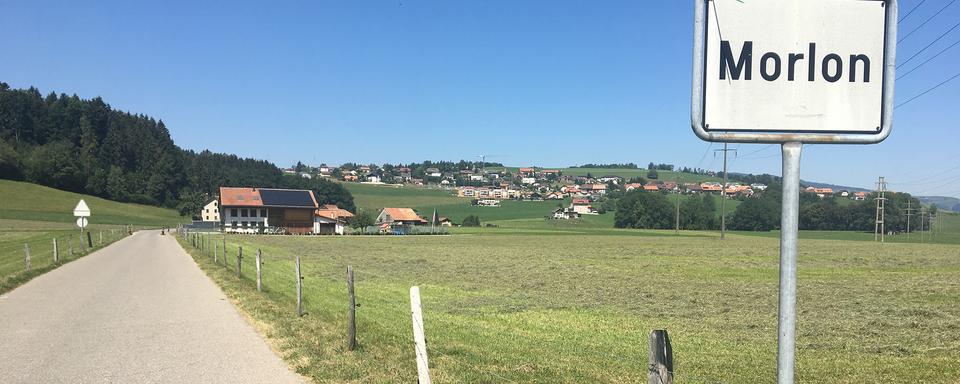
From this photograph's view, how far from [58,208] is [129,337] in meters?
134

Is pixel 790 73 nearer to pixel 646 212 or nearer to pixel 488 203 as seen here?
pixel 646 212

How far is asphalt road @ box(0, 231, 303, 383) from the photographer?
8.38 meters

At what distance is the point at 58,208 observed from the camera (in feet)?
400

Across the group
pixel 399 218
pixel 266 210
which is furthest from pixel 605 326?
pixel 399 218

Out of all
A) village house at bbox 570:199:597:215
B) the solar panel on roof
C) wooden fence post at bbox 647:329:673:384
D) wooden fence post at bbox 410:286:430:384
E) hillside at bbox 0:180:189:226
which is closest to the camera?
wooden fence post at bbox 647:329:673:384

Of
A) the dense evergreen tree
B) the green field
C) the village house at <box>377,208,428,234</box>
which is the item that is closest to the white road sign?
the green field

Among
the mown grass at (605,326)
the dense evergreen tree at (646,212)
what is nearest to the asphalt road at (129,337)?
the mown grass at (605,326)

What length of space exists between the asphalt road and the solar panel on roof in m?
105

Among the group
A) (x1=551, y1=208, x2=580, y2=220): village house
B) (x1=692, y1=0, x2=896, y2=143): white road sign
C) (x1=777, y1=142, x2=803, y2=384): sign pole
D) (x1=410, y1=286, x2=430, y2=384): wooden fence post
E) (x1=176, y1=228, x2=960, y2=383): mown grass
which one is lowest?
(x1=551, y1=208, x2=580, y2=220): village house

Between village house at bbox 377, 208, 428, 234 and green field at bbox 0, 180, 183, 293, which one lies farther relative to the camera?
village house at bbox 377, 208, 428, 234

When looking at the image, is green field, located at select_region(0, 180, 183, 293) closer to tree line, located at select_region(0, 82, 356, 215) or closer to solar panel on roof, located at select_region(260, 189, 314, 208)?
tree line, located at select_region(0, 82, 356, 215)

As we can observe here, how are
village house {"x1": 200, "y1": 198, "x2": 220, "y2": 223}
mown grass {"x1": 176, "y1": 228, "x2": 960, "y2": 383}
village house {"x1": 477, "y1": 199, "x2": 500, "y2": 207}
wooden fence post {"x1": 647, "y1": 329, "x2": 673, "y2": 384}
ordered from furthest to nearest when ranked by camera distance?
1. village house {"x1": 477, "y1": 199, "x2": 500, "y2": 207}
2. village house {"x1": 200, "y1": 198, "x2": 220, "y2": 223}
3. mown grass {"x1": 176, "y1": 228, "x2": 960, "y2": 383}
4. wooden fence post {"x1": 647, "y1": 329, "x2": 673, "y2": 384}

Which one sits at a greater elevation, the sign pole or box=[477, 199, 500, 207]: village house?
the sign pole

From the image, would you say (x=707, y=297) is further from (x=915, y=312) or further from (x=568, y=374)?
(x=568, y=374)
